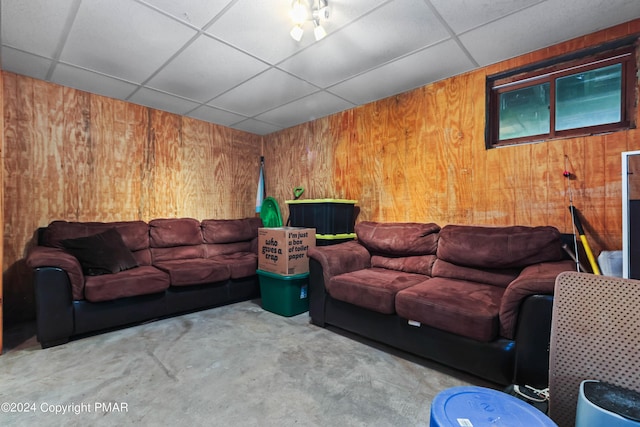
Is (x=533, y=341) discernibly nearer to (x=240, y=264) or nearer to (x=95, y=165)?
(x=240, y=264)

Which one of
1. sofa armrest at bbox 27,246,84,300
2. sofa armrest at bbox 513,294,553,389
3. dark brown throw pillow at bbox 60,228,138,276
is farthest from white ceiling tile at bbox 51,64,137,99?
sofa armrest at bbox 513,294,553,389

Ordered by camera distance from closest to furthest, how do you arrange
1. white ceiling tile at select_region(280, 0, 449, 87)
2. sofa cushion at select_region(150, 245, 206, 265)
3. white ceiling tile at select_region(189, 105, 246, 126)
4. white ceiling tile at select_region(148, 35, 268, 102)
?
white ceiling tile at select_region(280, 0, 449, 87) < white ceiling tile at select_region(148, 35, 268, 102) < sofa cushion at select_region(150, 245, 206, 265) < white ceiling tile at select_region(189, 105, 246, 126)

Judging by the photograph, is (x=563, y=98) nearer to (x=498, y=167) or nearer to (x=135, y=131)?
(x=498, y=167)

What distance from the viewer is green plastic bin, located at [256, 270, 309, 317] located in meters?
2.90

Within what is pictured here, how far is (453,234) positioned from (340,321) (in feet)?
4.09

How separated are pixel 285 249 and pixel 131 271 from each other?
1.48 meters

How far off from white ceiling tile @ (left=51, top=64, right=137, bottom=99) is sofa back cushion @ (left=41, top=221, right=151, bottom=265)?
56.1 inches

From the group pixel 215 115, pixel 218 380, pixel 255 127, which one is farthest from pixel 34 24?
pixel 218 380

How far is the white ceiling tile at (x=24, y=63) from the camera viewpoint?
237 centimetres

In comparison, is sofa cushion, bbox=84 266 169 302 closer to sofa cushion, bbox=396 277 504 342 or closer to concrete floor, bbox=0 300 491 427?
concrete floor, bbox=0 300 491 427

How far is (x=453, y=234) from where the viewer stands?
8.14ft

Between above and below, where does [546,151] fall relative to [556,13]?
below

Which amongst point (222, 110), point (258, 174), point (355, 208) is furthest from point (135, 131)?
point (355, 208)

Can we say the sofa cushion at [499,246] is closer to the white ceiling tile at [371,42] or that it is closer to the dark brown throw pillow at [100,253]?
the white ceiling tile at [371,42]
